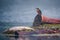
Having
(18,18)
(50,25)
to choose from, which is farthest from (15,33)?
(50,25)

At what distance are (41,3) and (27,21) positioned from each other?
446 mm

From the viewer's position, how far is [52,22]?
626 centimetres

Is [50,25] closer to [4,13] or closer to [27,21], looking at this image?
[27,21]

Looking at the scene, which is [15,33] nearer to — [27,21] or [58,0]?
→ [27,21]

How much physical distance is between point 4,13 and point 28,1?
0.52 metres

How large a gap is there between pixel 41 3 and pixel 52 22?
43 centimetres

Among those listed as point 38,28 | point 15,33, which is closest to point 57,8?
point 38,28

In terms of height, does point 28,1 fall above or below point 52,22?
above

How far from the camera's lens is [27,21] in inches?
245

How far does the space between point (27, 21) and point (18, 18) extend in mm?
186

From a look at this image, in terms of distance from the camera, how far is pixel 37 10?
246 inches

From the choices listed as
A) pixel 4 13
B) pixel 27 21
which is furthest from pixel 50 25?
pixel 4 13

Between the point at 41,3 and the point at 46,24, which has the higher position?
the point at 41,3

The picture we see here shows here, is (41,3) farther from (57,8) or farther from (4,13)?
(4,13)
